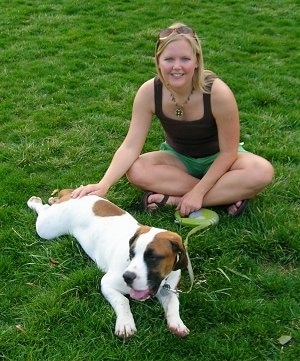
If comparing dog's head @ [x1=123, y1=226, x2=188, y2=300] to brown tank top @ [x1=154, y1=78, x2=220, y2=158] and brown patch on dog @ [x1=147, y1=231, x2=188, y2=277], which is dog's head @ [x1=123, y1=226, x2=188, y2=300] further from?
brown tank top @ [x1=154, y1=78, x2=220, y2=158]

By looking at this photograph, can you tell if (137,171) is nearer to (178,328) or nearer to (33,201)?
(33,201)

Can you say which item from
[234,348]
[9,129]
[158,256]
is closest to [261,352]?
[234,348]

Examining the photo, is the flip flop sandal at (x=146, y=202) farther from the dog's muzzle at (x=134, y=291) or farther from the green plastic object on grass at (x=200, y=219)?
the dog's muzzle at (x=134, y=291)

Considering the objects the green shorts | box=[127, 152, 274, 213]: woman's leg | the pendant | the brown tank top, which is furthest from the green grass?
the pendant

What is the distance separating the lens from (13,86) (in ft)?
25.6

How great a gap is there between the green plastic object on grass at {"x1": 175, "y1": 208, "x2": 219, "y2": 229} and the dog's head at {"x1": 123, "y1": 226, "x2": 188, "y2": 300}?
3.59ft

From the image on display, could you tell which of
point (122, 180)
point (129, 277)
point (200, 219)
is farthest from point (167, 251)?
point (122, 180)

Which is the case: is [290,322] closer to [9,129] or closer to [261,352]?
[261,352]

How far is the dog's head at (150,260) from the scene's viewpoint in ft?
11.0

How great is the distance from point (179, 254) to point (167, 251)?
6.4 inches

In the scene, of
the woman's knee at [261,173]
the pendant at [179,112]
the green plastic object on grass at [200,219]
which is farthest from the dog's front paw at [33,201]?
the woman's knee at [261,173]

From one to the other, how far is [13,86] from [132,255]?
16.4ft

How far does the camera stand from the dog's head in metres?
3.36

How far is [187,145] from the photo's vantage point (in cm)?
495
